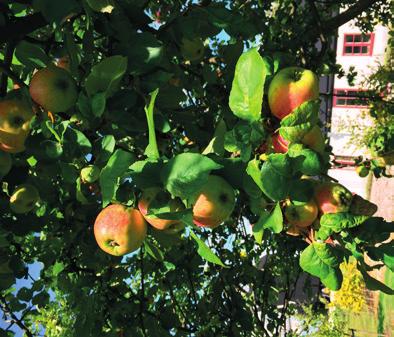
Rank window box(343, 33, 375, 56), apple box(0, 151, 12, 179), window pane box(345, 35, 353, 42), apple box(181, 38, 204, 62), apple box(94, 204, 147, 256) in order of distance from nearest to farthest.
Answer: apple box(94, 204, 147, 256) < apple box(0, 151, 12, 179) < apple box(181, 38, 204, 62) < window box(343, 33, 375, 56) < window pane box(345, 35, 353, 42)

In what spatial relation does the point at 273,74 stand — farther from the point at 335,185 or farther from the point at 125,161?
the point at 125,161

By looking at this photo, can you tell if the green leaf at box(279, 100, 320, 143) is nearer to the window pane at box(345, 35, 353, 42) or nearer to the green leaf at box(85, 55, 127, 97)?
the green leaf at box(85, 55, 127, 97)

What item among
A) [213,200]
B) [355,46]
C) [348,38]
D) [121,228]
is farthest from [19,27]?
[348,38]

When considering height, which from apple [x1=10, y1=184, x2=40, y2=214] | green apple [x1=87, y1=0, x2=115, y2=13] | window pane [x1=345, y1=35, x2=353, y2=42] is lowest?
window pane [x1=345, y1=35, x2=353, y2=42]

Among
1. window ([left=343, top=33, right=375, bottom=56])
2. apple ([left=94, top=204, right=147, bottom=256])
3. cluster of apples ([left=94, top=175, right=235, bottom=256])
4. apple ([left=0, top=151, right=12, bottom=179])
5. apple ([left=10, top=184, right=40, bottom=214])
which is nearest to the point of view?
cluster of apples ([left=94, top=175, right=235, bottom=256])

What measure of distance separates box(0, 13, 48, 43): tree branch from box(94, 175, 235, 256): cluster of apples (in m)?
0.72

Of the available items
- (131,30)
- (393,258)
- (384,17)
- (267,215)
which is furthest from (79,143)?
(384,17)

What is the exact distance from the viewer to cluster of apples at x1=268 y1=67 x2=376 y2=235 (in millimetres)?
1312

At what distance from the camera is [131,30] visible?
158cm

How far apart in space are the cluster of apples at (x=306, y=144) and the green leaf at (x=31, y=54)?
0.83 m

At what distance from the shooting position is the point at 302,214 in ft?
4.39

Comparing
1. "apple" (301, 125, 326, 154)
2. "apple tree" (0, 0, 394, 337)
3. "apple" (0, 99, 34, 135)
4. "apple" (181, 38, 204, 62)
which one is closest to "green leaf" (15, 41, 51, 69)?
"apple tree" (0, 0, 394, 337)

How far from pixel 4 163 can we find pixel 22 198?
212 mm

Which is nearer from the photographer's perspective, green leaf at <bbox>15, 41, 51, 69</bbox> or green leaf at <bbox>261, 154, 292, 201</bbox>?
green leaf at <bbox>261, 154, 292, 201</bbox>
